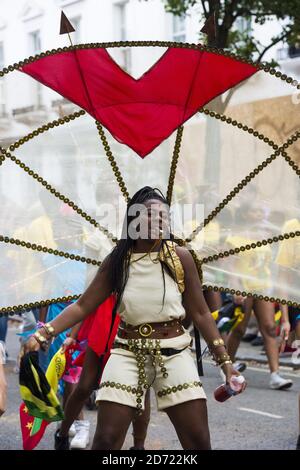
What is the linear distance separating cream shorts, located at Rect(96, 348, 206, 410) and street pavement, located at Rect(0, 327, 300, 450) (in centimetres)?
205

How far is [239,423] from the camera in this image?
7.17m

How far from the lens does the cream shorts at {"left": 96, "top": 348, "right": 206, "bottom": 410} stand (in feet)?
14.3

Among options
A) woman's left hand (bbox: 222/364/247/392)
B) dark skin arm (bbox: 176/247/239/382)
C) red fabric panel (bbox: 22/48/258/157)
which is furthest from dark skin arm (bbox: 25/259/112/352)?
red fabric panel (bbox: 22/48/258/157)

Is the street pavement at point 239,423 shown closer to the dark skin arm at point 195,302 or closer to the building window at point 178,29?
the dark skin arm at point 195,302

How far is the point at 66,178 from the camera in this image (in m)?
5.20

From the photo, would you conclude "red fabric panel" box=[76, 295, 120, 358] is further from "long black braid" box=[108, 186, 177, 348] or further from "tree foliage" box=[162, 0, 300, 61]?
"tree foliage" box=[162, 0, 300, 61]

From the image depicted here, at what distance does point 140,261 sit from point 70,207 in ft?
2.69

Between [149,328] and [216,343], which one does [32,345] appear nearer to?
[149,328]

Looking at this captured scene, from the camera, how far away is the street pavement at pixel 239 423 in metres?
6.50

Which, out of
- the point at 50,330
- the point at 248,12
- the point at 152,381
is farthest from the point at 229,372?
the point at 248,12
